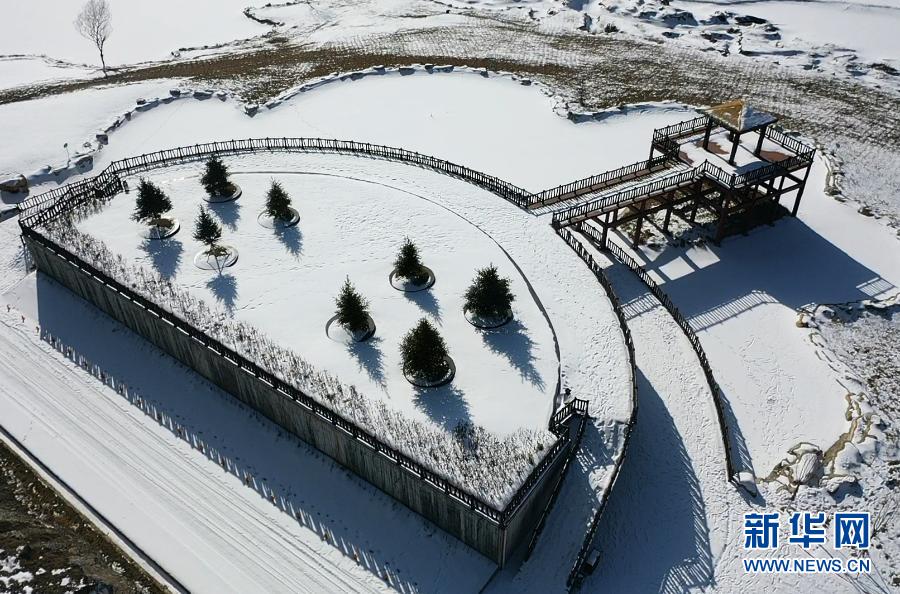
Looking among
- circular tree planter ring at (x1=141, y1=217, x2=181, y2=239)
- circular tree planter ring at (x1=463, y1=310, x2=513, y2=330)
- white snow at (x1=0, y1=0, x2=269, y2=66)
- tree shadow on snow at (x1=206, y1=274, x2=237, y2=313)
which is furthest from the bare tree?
circular tree planter ring at (x1=463, y1=310, x2=513, y2=330)

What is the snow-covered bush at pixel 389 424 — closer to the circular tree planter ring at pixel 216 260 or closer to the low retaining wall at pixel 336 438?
the low retaining wall at pixel 336 438

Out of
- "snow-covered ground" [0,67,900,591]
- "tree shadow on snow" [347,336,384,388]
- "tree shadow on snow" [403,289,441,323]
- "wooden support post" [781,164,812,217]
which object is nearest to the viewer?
"snow-covered ground" [0,67,900,591]

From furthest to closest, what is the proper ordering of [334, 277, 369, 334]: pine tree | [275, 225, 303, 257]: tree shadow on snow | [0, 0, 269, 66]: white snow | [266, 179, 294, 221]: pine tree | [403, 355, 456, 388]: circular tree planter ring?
[0, 0, 269, 66]: white snow, [266, 179, 294, 221]: pine tree, [275, 225, 303, 257]: tree shadow on snow, [334, 277, 369, 334]: pine tree, [403, 355, 456, 388]: circular tree planter ring

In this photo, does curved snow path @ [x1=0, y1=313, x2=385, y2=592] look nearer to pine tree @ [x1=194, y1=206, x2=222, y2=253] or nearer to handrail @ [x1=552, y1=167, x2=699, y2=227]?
pine tree @ [x1=194, y1=206, x2=222, y2=253]

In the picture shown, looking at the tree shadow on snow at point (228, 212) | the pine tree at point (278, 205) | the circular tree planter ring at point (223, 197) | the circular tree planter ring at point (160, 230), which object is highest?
the pine tree at point (278, 205)

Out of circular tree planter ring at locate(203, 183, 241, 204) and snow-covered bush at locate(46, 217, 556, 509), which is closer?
snow-covered bush at locate(46, 217, 556, 509)

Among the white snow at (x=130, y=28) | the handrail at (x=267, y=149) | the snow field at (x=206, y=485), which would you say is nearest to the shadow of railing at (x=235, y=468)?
the snow field at (x=206, y=485)
